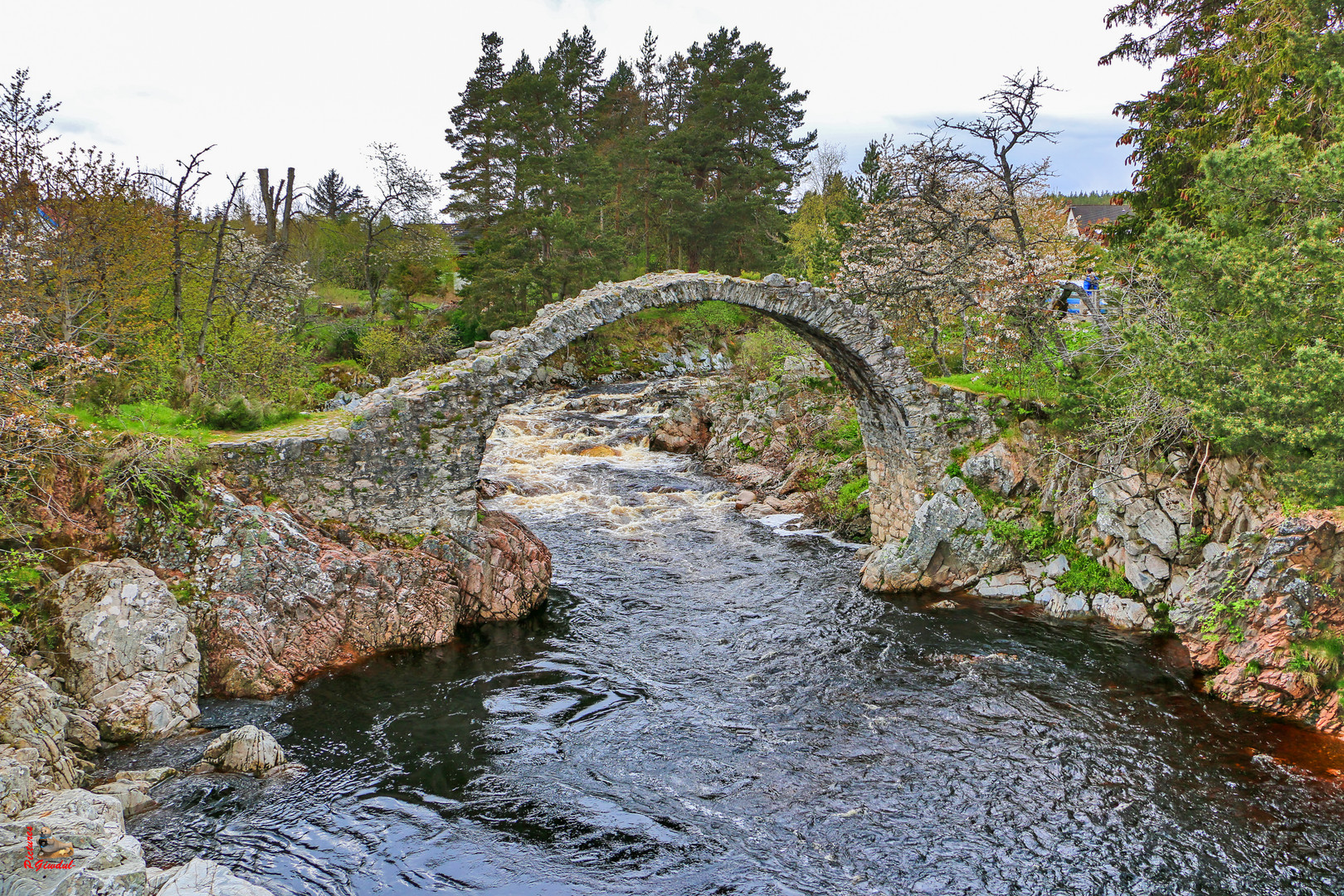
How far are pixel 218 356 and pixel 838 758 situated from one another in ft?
52.2

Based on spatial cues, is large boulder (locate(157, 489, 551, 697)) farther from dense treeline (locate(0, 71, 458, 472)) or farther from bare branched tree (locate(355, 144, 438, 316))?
bare branched tree (locate(355, 144, 438, 316))

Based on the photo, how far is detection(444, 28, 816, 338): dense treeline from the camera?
34.0 metres

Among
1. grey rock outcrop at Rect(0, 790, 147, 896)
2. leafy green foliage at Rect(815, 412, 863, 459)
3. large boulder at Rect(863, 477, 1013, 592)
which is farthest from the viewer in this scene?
A: leafy green foliage at Rect(815, 412, 863, 459)

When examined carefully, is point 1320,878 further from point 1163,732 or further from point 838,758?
point 838,758

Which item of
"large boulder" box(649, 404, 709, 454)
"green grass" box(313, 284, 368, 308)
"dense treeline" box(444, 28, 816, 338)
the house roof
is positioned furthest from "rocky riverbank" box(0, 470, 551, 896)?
the house roof

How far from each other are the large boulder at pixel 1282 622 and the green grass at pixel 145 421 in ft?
46.6

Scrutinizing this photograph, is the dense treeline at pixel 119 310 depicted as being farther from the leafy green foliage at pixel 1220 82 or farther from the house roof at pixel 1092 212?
the house roof at pixel 1092 212

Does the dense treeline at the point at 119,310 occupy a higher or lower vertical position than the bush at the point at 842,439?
higher

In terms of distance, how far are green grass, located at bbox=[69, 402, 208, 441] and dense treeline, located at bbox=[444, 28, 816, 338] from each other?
23.3 metres

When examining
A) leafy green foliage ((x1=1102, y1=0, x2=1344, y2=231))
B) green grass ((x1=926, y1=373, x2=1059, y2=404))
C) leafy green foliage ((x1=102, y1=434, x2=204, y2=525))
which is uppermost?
leafy green foliage ((x1=1102, y1=0, x2=1344, y2=231))

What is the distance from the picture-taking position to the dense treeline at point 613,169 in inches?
1337

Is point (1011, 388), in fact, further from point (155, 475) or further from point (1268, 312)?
point (155, 475)

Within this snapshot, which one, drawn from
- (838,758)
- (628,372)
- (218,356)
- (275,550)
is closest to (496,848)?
(838,758)
